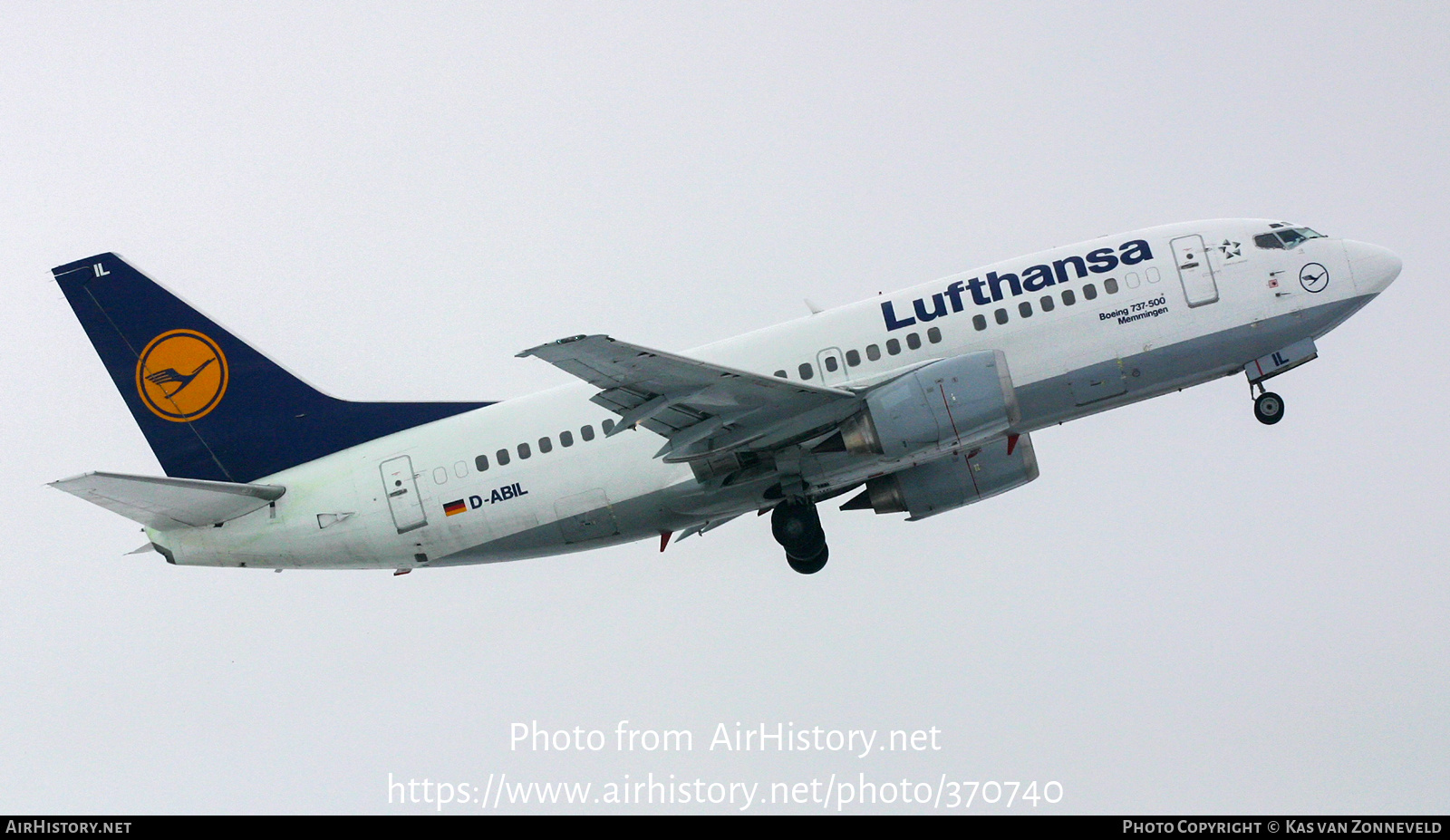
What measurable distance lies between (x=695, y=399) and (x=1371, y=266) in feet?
48.5

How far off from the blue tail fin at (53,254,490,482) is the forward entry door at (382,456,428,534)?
121cm

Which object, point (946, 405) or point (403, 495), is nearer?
point (946, 405)

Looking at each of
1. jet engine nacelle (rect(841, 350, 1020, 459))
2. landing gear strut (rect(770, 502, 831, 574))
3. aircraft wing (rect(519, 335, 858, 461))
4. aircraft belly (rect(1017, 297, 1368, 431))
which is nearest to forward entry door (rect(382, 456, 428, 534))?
aircraft wing (rect(519, 335, 858, 461))

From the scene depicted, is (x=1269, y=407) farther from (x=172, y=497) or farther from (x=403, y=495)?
(x=172, y=497)

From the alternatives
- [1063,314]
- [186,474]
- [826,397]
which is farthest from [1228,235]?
[186,474]

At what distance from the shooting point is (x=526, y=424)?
29.2m

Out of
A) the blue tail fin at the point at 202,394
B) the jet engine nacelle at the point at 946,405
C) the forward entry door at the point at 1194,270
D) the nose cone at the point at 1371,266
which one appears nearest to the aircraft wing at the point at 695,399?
the jet engine nacelle at the point at 946,405

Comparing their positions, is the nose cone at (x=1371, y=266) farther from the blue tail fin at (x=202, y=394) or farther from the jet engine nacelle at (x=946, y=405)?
the blue tail fin at (x=202, y=394)

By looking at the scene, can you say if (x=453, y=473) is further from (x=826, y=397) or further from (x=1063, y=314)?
(x=1063, y=314)

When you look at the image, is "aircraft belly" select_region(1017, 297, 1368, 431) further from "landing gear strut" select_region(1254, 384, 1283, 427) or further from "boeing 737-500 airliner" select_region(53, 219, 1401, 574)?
"landing gear strut" select_region(1254, 384, 1283, 427)

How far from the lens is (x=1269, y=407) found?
94.8ft

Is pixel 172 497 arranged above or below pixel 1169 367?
above

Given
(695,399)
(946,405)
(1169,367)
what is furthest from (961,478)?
(695,399)

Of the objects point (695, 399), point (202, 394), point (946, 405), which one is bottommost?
point (946, 405)
